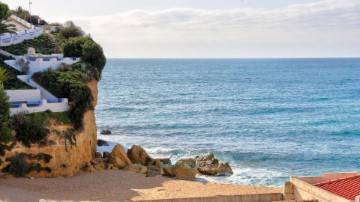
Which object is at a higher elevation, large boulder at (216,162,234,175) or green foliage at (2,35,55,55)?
green foliage at (2,35,55,55)

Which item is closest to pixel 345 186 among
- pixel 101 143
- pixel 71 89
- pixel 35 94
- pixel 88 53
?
pixel 71 89

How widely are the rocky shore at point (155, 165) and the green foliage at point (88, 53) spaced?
802 cm

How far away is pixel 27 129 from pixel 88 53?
1480 cm

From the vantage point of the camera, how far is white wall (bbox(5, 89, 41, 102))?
1535 inches

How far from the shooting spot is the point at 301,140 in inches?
2208

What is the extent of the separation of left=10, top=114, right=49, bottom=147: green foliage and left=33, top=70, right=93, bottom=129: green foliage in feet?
9.87

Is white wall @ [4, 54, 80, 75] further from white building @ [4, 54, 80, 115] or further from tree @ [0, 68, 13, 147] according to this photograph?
tree @ [0, 68, 13, 147]

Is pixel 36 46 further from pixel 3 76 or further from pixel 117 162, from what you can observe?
pixel 117 162

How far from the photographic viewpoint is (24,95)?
3938 cm

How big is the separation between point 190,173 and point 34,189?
12.1 meters

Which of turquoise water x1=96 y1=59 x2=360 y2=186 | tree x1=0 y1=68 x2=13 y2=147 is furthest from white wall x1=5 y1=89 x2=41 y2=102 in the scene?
turquoise water x1=96 y1=59 x2=360 y2=186

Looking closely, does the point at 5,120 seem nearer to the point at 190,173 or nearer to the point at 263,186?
the point at 190,173

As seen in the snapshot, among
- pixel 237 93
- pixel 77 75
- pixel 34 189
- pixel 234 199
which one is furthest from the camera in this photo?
pixel 237 93

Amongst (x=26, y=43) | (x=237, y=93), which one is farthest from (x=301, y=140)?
(x=237, y=93)
